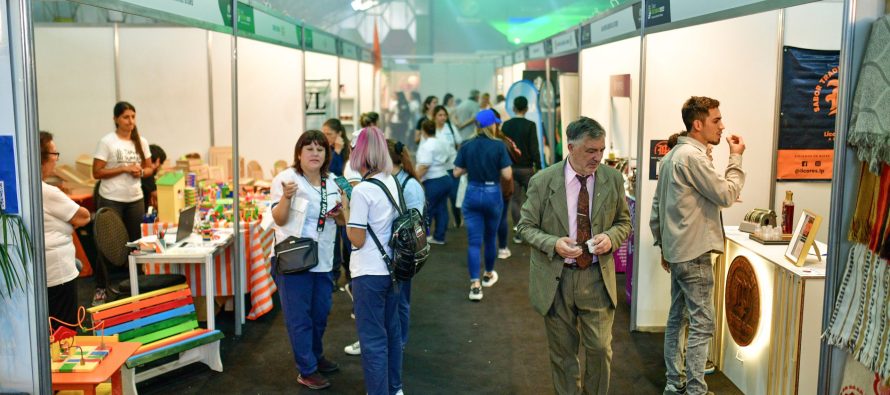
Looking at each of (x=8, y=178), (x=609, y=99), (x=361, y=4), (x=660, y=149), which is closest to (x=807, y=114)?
(x=660, y=149)

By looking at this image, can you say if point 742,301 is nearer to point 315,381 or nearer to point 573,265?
point 573,265

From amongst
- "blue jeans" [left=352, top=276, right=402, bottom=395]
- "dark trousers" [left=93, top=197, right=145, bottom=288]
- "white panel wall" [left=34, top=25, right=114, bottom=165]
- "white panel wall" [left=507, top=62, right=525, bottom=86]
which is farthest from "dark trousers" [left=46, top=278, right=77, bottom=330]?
"white panel wall" [left=507, top=62, right=525, bottom=86]

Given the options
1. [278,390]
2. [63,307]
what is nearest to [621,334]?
[278,390]

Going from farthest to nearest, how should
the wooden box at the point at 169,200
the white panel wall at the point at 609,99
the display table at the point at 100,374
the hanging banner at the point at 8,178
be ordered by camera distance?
the white panel wall at the point at 609,99 < the wooden box at the point at 169,200 < the display table at the point at 100,374 < the hanging banner at the point at 8,178

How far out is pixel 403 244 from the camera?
139 inches

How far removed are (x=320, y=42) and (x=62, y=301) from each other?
4408 millimetres

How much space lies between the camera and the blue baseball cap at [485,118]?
19.8ft

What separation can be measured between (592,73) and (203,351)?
4.58 metres

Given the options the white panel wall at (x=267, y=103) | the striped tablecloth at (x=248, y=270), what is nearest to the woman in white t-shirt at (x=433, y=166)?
the white panel wall at (x=267, y=103)

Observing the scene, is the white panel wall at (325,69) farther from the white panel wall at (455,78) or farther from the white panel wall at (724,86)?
the white panel wall at (455,78)

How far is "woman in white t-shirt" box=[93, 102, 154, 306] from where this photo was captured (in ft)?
19.5

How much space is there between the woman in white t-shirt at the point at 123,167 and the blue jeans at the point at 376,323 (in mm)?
2992

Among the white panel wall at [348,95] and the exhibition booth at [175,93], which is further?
the white panel wall at [348,95]

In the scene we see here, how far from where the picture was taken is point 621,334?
5.22 m
